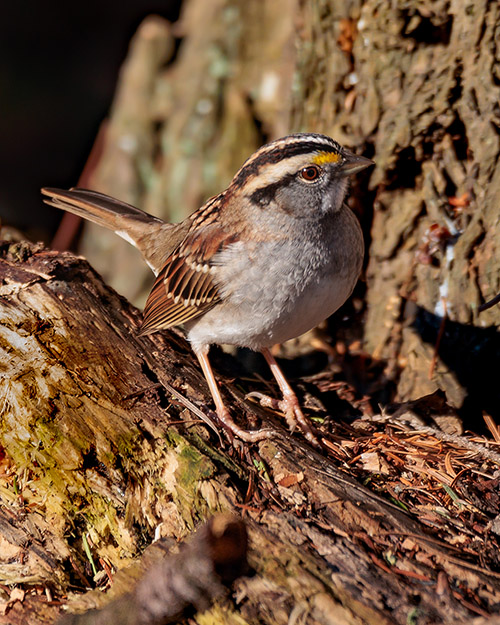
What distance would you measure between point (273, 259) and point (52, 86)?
248 inches

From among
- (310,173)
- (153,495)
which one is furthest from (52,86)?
(153,495)

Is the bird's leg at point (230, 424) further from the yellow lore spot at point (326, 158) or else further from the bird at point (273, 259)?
the yellow lore spot at point (326, 158)

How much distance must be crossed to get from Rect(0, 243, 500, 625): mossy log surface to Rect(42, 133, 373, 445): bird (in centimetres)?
33

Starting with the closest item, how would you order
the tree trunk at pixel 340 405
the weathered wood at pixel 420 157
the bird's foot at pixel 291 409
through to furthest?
1. the tree trunk at pixel 340 405
2. the bird's foot at pixel 291 409
3. the weathered wood at pixel 420 157

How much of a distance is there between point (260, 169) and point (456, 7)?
1726 mm

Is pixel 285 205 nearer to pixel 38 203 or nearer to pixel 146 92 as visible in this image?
pixel 146 92

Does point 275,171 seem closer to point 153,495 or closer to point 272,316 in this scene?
point 272,316

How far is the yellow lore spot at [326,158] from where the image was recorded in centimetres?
366

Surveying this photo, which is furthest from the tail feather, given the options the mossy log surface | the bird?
the mossy log surface

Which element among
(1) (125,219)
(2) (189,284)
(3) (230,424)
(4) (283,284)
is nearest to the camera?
(3) (230,424)

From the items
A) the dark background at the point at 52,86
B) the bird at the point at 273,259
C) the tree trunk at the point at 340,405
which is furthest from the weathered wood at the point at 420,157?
the dark background at the point at 52,86

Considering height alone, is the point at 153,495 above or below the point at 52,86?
below

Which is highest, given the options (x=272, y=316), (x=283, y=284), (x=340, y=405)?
(x=283, y=284)

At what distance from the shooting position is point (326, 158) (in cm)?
368
